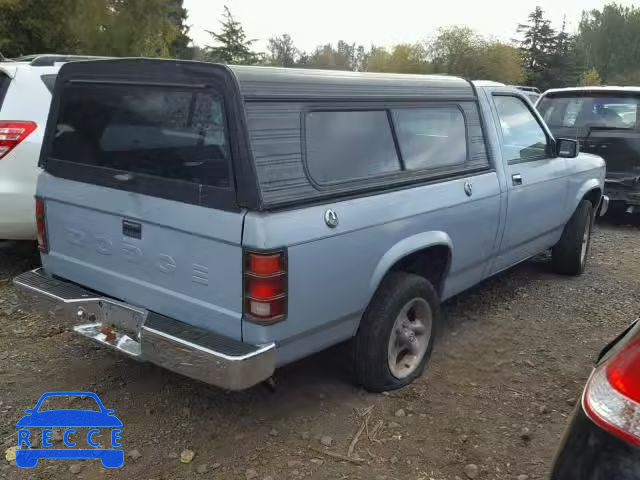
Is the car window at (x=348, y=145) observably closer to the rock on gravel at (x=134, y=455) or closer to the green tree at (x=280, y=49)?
the rock on gravel at (x=134, y=455)

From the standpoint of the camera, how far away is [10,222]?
4914mm

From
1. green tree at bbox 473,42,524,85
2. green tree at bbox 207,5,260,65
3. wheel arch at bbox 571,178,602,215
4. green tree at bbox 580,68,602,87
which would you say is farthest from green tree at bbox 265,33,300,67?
wheel arch at bbox 571,178,602,215

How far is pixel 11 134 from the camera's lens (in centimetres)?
480

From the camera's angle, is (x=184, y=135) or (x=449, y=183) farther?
(x=449, y=183)

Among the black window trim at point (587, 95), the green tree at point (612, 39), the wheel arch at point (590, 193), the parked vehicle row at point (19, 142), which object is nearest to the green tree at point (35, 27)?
the parked vehicle row at point (19, 142)

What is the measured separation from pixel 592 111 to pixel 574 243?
133 inches

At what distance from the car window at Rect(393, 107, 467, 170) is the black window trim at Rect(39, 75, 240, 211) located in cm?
119

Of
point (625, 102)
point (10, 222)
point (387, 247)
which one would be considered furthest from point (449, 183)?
point (625, 102)

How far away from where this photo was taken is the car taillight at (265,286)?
8.73 feet

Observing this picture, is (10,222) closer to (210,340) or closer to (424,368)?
(210,340)

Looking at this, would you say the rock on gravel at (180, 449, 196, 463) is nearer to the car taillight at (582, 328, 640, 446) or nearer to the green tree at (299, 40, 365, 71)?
the car taillight at (582, 328, 640, 446)

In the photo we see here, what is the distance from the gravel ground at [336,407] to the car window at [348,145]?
1162 mm

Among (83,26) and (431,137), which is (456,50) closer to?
(83,26)

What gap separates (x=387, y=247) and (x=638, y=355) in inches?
65.2
